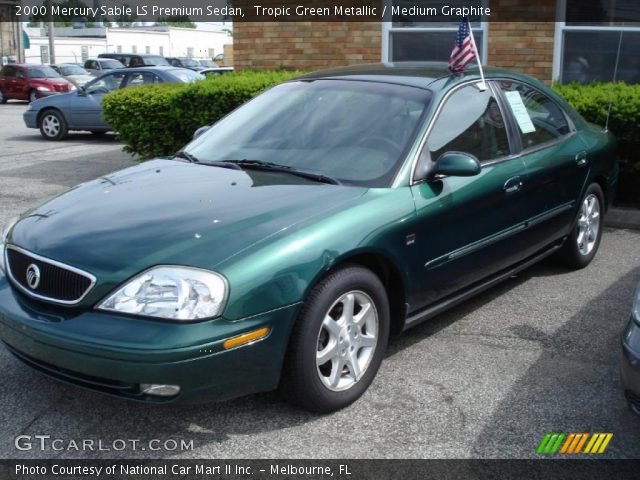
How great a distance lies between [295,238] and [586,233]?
3.43 m

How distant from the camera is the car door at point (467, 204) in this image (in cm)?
435

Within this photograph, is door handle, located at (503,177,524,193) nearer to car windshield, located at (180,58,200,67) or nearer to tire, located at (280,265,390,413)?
tire, located at (280,265,390,413)

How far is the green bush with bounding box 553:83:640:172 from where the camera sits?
25.0 feet

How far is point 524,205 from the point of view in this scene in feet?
16.9

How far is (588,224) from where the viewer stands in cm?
627

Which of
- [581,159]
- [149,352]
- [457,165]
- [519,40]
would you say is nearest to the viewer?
[149,352]

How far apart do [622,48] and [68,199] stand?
752 centimetres

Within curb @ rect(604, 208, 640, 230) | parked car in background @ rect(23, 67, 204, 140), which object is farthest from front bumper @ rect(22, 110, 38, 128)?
curb @ rect(604, 208, 640, 230)

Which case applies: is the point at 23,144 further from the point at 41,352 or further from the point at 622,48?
the point at 41,352

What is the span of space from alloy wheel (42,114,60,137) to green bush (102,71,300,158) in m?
6.12

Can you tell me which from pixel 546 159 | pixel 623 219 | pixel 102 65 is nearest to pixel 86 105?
pixel 623 219

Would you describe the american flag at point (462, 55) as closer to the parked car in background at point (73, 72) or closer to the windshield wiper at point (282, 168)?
the windshield wiper at point (282, 168)

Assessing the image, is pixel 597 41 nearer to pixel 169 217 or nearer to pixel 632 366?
pixel 632 366

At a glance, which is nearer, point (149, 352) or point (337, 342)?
point (149, 352)
